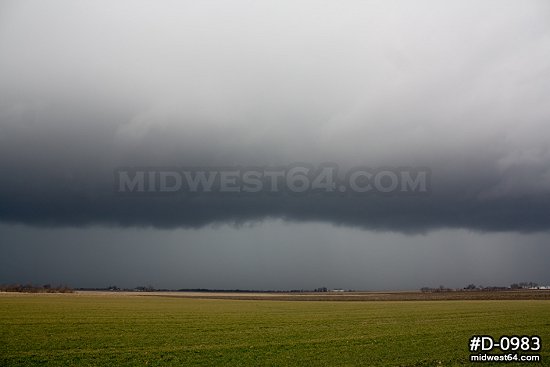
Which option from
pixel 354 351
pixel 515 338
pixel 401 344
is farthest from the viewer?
pixel 515 338

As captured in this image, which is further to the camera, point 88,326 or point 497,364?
point 88,326

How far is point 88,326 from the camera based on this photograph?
5209 centimetres

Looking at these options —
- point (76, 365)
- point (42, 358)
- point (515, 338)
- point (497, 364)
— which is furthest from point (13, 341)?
point (515, 338)

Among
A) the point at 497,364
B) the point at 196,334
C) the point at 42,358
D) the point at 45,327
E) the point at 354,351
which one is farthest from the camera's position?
the point at 45,327

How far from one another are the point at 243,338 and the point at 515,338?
22205mm

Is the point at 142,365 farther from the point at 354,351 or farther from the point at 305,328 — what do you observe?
the point at 305,328

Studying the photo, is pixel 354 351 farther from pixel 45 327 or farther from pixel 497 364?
pixel 45 327

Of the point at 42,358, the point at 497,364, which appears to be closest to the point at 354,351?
the point at 497,364

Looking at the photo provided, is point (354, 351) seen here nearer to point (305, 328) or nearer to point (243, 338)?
point (243, 338)

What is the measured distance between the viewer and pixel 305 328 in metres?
50.8

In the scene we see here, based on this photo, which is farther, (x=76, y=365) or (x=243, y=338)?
(x=243, y=338)

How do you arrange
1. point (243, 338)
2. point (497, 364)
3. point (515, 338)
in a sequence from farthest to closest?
1. point (243, 338)
2. point (515, 338)
3. point (497, 364)

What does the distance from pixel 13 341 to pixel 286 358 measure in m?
22.4

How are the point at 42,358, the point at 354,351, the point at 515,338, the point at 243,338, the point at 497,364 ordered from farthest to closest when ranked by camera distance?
1. the point at 243,338
2. the point at 515,338
3. the point at 354,351
4. the point at 42,358
5. the point at 497,364
